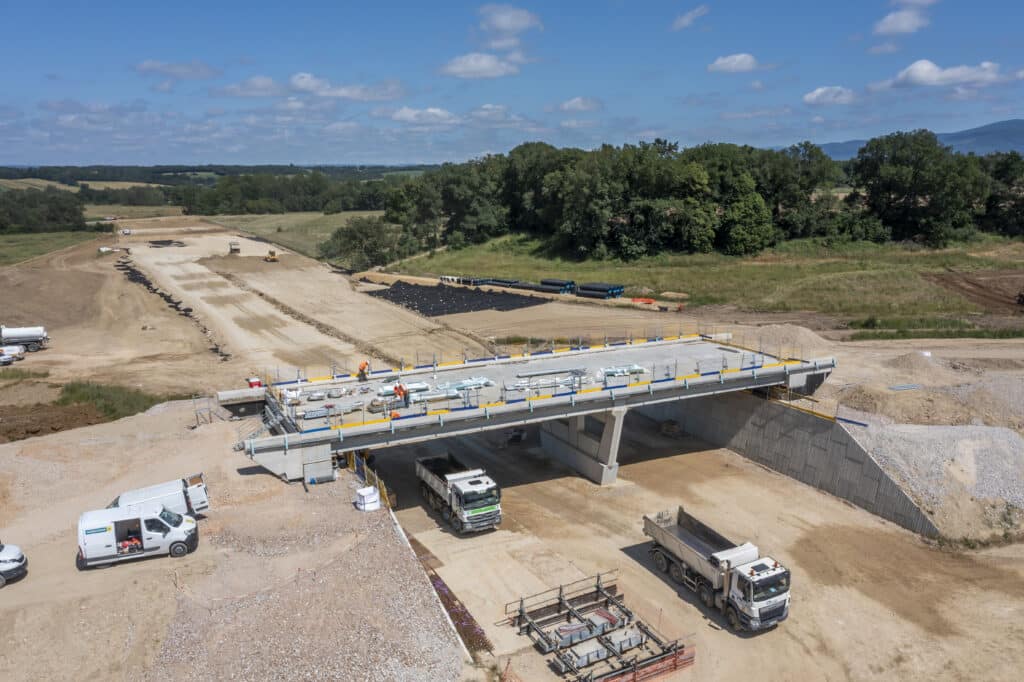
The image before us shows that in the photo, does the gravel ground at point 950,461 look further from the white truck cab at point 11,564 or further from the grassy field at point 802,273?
the white truck cab at point 11,564

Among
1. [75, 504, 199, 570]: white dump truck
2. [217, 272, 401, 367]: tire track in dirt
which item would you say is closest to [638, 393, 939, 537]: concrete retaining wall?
[217, 272, 401, 367]: tire track in dirt

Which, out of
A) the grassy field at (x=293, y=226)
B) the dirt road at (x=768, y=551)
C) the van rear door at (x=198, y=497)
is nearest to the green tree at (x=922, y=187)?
the dirt road at (x=768, y=551)

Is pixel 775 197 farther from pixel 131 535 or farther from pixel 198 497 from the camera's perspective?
pixel 131 535

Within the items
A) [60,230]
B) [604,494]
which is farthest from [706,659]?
[60,230]

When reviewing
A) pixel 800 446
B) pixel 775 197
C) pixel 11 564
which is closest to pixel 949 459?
pixel 800 446

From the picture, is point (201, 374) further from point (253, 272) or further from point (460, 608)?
point (253, 272)

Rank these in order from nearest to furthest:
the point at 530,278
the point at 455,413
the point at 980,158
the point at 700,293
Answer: the point at 455,413
the point at 700,293
the point at 530,278
the point at 980,158

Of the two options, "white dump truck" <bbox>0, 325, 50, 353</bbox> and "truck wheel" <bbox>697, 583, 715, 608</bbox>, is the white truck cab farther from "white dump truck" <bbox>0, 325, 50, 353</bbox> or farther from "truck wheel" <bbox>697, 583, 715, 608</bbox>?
"white dump truck" <bbox>0, 325, 50, 353</bbox>
